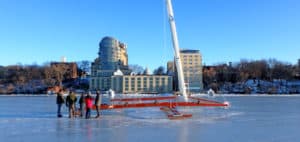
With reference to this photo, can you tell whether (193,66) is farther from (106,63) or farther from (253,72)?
(106,63)

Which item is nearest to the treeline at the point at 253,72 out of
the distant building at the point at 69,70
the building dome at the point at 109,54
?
the building dome at the point at 109,54

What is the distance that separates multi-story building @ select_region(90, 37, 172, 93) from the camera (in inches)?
5824

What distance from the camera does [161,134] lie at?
44.8 feet

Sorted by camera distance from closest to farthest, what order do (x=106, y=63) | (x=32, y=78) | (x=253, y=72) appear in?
(x=253, y=72) < (x=32, y=78) < (x=106, y=63)

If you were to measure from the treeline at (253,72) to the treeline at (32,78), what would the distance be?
55.2 metres

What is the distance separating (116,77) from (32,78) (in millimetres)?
38267

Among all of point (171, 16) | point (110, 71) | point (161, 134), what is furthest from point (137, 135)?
point (110, 71)

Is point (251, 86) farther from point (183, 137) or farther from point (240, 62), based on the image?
point (183, 137)

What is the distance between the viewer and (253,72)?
476 ft

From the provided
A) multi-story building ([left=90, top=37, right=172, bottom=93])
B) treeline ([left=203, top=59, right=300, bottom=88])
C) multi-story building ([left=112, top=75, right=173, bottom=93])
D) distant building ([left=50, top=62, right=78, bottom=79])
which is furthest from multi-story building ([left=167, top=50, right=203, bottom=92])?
distant building ([left=50, top=62, right=78, bottom=79])

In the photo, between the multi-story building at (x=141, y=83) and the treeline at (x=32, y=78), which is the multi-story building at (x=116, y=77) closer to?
the multi-story building at (x=141, y=83)

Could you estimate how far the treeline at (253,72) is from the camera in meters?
142

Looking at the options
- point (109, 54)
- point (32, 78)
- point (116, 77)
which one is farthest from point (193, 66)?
point (32, 78)

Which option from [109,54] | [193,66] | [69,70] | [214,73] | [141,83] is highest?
[109,54]
